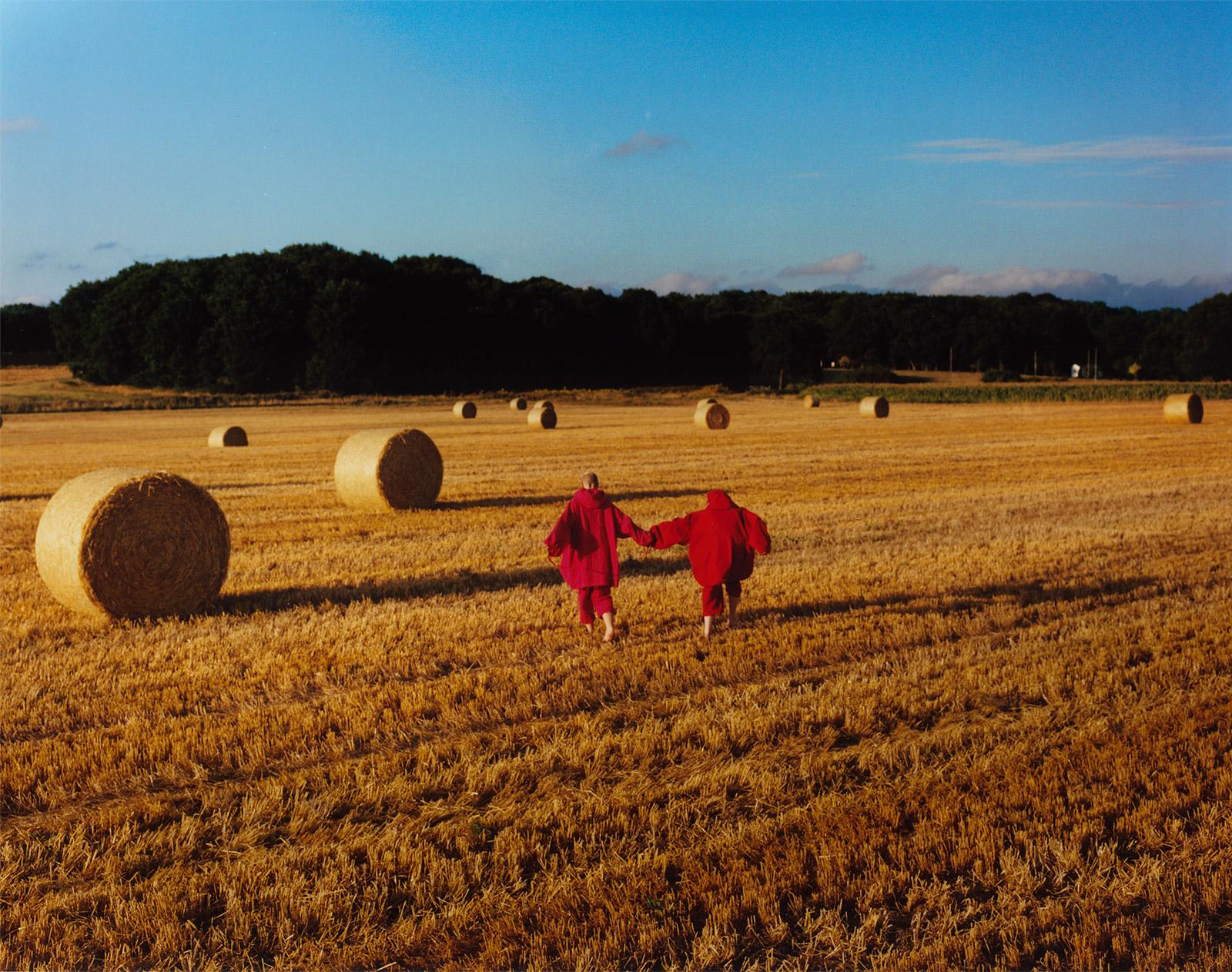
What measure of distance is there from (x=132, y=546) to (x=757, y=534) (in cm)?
566

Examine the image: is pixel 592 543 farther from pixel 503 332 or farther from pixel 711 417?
pixel 503 332

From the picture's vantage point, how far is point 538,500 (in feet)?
61.6

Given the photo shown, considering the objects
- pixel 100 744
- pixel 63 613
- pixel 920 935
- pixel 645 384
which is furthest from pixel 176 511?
pixel 645 384

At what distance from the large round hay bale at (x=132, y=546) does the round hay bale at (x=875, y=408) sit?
1485 inches

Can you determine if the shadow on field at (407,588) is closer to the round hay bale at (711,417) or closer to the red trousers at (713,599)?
the red trousers at (713,599)

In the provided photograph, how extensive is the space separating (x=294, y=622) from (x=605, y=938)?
6.00 metres

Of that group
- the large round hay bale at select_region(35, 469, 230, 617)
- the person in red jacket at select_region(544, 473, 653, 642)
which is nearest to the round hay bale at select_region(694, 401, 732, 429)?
the large round hay bale at select_region(35, 469, 230, 617)

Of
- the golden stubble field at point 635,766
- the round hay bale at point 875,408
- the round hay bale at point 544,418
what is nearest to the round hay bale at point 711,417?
the round hay bale at point 544,418

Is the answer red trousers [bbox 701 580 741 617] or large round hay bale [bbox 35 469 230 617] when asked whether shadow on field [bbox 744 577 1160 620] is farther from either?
large round hay bale [bbox 35 469 230 617]

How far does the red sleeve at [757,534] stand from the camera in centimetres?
877

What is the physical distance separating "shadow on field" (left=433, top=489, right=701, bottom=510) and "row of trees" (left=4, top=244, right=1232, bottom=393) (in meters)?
51.1

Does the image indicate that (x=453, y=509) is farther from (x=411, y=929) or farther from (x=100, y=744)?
(x=411, y=929)

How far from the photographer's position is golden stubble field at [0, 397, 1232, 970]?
15.0 ft

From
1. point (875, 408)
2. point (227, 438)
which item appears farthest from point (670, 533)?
point (875, 408)
